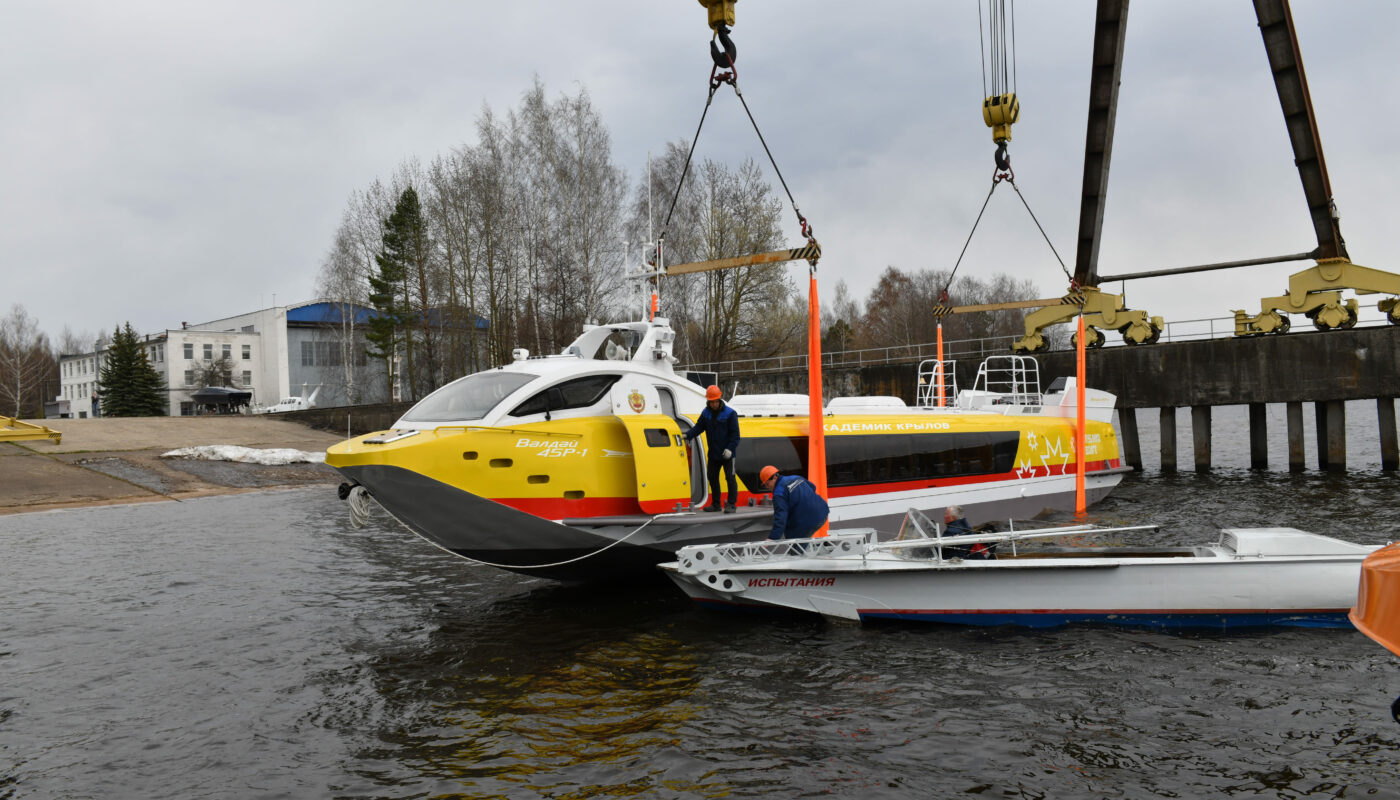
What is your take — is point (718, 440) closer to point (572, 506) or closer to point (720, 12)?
point (572, 506)

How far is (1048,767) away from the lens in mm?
5883

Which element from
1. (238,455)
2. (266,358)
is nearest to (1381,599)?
(238,455)

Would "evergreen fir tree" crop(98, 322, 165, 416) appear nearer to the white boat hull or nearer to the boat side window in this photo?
the boat side window

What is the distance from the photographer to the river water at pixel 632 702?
584 centimetres

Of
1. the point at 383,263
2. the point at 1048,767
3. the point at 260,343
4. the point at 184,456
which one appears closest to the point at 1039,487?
the point at 1048,767

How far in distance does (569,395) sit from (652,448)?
1174 mm

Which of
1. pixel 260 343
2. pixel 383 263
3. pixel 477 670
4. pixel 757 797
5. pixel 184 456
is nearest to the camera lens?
pixel 757 797

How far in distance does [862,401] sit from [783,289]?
1034 inches

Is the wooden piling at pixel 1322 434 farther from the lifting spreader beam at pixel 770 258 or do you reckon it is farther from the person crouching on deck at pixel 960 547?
the lifting spreader beam at pixel 770 258

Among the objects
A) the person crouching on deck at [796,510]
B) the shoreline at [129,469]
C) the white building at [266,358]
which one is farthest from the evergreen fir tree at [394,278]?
the person crouching on deck at [796,510]

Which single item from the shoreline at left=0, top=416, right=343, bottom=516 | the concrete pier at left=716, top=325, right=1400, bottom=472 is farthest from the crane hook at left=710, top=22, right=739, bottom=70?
the concrete pier at left=716, top=325, right=1400, bottom=472

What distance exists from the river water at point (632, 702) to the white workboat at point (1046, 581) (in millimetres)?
232

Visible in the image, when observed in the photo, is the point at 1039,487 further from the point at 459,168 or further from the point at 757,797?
the point at 459,168

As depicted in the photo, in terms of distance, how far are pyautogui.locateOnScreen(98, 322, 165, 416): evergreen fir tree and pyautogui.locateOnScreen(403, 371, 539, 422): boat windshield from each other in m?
57.8
